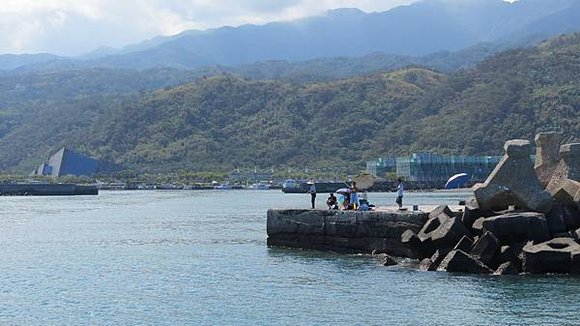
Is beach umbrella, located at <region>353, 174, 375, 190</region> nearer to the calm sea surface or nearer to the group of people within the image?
the group of people

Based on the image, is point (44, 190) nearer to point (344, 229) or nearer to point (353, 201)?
point (353, 201)

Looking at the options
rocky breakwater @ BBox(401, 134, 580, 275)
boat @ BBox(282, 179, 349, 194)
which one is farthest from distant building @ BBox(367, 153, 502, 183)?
rocky breakwater @ BBox(401, 134, 580, 275)

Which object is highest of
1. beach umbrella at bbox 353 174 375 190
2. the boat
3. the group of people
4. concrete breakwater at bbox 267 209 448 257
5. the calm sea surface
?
the boat

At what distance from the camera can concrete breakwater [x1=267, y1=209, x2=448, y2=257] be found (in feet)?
122

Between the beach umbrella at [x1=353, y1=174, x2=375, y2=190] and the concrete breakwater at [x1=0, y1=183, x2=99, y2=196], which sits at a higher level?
the concrete breakwater at [x1=0, y1=183, x2=99, y2=196]

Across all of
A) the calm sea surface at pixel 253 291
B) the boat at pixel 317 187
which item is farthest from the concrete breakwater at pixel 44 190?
the calm sea surface at pixel 253 291

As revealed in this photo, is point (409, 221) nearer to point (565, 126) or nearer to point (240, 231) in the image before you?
point (240, 231)

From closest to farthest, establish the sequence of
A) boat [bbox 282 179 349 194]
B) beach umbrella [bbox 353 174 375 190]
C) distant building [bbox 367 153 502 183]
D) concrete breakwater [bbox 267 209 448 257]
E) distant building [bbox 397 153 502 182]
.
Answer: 1. concrete breakwater [bbox 267 209 448 257]
2. beach umbrella [bbox 353 174 375 190]
3. boat [bbox 282 179 349 194]
4. distant building [bbox 367 153 502 183]
5. distant building [bbox 397 153 502 182]

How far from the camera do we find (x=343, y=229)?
39.8 m

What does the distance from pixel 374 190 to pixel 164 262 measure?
451 feet

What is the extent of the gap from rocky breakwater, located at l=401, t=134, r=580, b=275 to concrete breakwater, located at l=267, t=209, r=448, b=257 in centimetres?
131

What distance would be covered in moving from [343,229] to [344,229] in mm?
51

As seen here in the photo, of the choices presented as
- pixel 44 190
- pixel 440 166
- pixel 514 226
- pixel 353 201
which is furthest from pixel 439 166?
pixel 514 226

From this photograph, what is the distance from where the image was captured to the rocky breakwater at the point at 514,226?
31.5 metres
